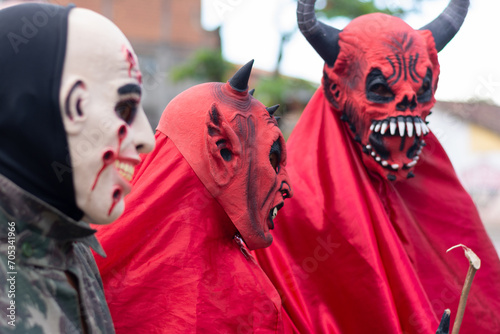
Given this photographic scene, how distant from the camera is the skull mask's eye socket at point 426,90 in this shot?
278 cm

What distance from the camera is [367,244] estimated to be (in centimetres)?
262

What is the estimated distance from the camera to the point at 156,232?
191 cm

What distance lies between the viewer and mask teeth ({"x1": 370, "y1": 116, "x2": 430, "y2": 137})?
2650 mm

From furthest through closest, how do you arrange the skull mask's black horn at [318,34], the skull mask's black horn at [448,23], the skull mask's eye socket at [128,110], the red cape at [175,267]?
the skull mask's black horn at [448,23]
the skull mask's black horn at [318,34]
the red cape at [175,267]
the skull mask's eye socket at [128,110]

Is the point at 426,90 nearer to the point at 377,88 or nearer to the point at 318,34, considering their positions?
the point at 377,88

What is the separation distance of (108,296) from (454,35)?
2.33 m

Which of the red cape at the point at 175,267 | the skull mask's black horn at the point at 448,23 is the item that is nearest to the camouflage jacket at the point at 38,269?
the red cape at the point at 175,267

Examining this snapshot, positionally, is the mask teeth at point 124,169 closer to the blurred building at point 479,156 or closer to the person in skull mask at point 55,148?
the person in skull mask at point 55,148

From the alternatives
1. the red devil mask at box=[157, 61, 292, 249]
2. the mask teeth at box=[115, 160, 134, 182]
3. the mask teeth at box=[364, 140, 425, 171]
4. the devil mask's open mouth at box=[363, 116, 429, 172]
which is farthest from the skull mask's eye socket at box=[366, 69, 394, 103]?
the mask teeth at box=[115, 160, 134, 182]

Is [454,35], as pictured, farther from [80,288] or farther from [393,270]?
[80,288]

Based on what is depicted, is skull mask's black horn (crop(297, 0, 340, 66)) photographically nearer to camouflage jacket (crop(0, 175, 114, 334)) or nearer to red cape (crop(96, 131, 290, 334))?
red cape (crop(96, 131, 290, 334))

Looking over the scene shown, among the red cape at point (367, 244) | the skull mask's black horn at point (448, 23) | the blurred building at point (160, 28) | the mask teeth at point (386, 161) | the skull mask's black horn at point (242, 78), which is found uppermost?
the skull mask's black horn at point (448, 23)

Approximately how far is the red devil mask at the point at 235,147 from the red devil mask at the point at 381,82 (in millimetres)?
815

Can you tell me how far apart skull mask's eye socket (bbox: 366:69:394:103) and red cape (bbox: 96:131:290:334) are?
1131mm
